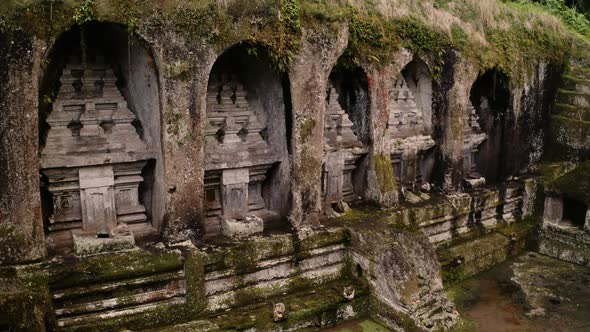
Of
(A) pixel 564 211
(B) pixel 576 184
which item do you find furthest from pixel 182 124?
(A) pixel 564 211

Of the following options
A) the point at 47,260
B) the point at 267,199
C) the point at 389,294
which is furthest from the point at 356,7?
the point at 47,260

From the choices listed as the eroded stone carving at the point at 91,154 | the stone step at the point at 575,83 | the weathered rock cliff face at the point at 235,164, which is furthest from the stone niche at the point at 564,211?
the eroded stone carving at the point at 91,154

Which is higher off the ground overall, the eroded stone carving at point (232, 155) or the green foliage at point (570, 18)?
the green foliage at point (570, 18)

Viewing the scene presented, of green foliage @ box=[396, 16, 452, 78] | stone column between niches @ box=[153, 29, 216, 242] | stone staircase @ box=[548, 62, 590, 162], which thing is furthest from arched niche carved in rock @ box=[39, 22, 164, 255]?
stone staircase @ box=[548, 62, 590, 162]

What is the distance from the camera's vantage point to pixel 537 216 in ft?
41.1

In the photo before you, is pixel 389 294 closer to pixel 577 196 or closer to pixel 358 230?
pixel 358 230

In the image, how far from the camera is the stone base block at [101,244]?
280 inches

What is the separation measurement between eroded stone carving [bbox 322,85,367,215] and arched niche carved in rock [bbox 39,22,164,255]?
306 centimetres

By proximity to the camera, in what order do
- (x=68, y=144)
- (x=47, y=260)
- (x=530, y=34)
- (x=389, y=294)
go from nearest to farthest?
(x=47, y=260), (x=68, y=144), (x=389, y=294), (x=530, y=34)

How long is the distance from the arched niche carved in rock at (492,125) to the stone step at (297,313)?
563cm

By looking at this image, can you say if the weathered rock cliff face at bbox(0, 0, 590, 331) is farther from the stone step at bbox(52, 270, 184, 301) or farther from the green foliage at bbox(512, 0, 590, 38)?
the green foliage at bbox(512, 0, 590, 38)

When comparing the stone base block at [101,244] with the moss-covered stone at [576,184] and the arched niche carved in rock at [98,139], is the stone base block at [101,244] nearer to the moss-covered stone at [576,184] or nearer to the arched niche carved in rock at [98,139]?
the arched niche carved in rock at [98,139]

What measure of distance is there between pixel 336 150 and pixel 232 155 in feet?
6.57

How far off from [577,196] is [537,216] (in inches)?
47.2
